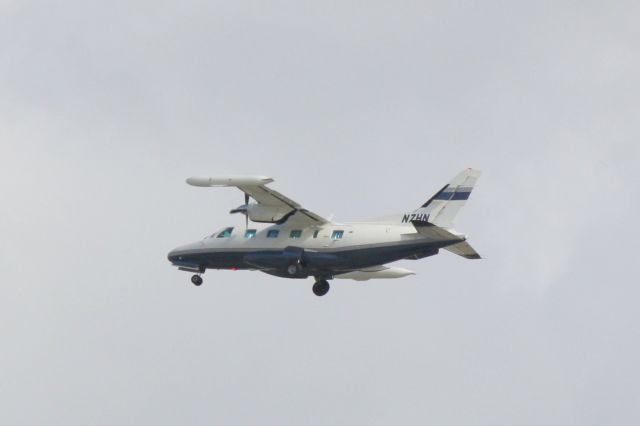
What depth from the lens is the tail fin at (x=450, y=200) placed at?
73000 mm

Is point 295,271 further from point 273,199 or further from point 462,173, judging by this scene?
point 462,173

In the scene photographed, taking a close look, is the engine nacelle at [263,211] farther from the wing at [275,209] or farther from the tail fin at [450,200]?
the tail fin at [450,200]

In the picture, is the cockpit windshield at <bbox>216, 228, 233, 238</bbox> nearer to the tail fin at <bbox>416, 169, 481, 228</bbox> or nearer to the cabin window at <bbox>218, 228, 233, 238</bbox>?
the cabin window at <bbox>218, 228, 233, 238</bbox>

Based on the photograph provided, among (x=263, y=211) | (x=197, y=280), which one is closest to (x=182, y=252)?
(x=197, y=280)

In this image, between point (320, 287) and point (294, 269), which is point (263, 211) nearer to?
point (294, 269)

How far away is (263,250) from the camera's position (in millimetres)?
76250

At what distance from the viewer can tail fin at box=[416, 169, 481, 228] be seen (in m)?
73.0

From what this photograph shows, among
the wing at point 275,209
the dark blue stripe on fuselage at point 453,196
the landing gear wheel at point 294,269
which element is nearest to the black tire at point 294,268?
the landing gear wheel at point 294,269

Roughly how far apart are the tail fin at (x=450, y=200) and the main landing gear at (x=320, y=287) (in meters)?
6.54

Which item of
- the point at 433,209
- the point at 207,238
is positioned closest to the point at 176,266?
the point at 207,238

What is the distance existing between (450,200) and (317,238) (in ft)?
19.6

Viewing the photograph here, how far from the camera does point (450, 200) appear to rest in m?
73.2

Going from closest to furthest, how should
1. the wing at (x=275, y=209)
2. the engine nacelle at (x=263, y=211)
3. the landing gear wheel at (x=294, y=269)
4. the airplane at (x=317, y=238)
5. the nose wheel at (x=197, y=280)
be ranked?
the airplane at (x=317, y=238), the wing at (x=275, y=209), the landing gear wheel at (x=294, y=269), the engine nacelle at (x=263, y=211), the nose wheel at (x=197, y=280)

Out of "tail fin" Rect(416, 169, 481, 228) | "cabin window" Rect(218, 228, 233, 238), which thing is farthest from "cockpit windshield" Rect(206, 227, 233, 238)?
"tail fin" Rect(416, 169, 481, 228)
